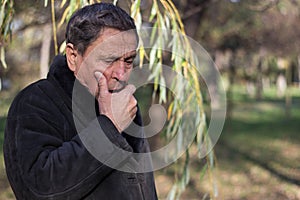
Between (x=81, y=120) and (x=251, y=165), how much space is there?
1014cm

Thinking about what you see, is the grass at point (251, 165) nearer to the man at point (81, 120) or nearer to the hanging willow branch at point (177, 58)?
the hanging willow branch at point (177, 58)

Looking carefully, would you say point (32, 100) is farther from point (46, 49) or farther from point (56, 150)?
point (46, 49)

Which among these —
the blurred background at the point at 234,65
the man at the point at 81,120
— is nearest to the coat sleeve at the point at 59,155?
the man at the point at 81,120

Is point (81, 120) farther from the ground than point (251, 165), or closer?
farther from the ground

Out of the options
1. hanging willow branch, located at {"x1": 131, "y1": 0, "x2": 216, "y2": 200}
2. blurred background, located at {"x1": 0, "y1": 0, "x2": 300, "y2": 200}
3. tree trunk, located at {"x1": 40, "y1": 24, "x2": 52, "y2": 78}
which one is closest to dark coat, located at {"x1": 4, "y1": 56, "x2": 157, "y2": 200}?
hanging willow branch, located at {"x1": 131, "y1": 0, "x2": 216, "y2": 200}

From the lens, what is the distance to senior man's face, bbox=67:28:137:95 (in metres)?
1.52

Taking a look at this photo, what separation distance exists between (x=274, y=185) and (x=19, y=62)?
495cm

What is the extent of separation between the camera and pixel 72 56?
155 cm

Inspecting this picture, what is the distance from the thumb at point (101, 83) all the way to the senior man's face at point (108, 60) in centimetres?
2

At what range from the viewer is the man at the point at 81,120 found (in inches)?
55.2

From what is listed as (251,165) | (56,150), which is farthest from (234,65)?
(56,150)

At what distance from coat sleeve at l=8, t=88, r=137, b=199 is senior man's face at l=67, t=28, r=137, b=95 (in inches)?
4.8

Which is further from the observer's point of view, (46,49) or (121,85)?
(46,49)

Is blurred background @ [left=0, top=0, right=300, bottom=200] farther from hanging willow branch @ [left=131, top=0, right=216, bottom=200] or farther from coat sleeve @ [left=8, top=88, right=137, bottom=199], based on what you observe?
coat sleeve @ [left=8, top=88, right=137, bottom=199]
